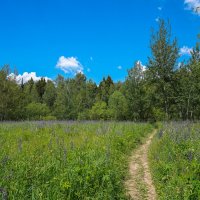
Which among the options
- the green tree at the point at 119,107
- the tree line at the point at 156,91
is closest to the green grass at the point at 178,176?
the tree line at the point at 156,91

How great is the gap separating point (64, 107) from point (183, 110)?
22.4m

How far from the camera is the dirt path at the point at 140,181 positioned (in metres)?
6.95

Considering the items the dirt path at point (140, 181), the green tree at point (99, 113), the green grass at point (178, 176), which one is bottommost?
the dirt path at point (140, 181)

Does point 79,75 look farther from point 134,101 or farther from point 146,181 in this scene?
point 146,181

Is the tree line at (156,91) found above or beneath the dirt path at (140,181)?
above

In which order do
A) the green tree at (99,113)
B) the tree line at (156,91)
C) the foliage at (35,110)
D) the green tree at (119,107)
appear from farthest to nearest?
the green tree at (99,113) → the foliage at (35,110) → the green tree at (119,107) → the tree line at (156,91)

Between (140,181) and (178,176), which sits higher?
(178,176)

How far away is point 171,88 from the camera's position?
31859 mm

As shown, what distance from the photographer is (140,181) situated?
26.7 feet

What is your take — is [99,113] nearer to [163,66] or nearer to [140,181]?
[163,66]

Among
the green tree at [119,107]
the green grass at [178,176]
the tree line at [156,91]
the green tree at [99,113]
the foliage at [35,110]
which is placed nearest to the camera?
the green grass at [178,176]

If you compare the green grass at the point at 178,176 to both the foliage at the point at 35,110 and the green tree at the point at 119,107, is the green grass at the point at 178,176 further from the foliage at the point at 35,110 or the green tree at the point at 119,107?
the foliage at the point at 35,110

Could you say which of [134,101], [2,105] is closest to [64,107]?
[2,105]

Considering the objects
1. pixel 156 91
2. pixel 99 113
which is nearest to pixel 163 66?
pixel 156 91
